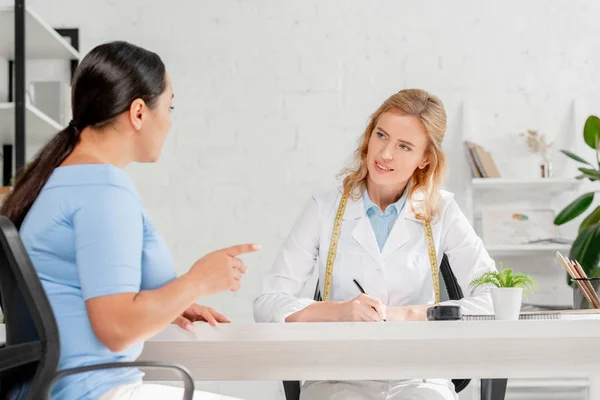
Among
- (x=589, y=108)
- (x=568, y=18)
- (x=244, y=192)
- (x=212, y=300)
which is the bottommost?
(x=212, y=300)

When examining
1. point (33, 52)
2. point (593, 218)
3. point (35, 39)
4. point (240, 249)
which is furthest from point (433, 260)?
point (33, 52)

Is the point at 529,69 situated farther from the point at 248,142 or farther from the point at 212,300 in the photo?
the point at 212,300

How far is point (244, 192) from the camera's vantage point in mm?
3857

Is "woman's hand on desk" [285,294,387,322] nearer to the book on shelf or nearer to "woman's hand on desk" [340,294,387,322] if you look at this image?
"woman's hand on desk" [340,294,387,322]

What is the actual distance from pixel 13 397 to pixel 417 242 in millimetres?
1349

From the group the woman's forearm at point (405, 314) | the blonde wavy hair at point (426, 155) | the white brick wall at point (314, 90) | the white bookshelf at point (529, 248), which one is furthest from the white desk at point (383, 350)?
the white brick wall at point (314, 90)

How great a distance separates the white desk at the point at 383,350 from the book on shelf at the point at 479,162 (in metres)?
1.93

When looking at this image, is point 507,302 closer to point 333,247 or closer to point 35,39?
point 333,247

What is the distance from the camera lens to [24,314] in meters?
1.30

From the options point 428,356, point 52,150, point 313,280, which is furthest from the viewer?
point 313,280

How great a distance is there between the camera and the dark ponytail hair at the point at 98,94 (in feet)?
4.72

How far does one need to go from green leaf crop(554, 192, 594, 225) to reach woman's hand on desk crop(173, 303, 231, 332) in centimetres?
222

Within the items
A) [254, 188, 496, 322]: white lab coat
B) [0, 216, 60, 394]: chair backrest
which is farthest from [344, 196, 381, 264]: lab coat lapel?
[0, 216, 60, 394]: chair backrest

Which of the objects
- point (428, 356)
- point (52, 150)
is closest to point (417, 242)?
point (428, 356)
